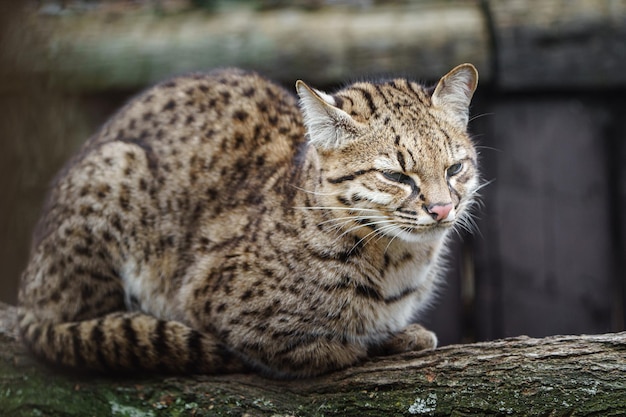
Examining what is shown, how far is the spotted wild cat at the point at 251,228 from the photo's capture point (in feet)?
13.3

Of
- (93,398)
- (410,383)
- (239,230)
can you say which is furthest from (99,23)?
(410,383)

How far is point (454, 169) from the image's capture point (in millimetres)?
4016

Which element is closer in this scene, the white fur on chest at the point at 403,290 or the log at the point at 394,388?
the log at the point at 394,388

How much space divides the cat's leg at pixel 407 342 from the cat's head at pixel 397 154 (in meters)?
0.70

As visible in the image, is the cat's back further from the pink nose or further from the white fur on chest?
the pink nose

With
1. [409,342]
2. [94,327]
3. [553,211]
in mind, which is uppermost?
[553,211]

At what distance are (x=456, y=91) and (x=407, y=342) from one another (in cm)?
136

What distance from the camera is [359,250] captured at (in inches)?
166

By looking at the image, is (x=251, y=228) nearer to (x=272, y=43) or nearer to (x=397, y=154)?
(x=397, y=154)

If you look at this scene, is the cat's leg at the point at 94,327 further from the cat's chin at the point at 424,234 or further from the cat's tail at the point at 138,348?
the cat's chin at the point at 424,234

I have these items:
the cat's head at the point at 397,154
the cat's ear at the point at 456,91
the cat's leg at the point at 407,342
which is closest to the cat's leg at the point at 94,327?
the cat's leg at the point at 407,342

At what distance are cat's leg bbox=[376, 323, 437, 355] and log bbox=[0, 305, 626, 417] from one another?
0.73 feet

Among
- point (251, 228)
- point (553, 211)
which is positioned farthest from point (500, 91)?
point (251, 228)

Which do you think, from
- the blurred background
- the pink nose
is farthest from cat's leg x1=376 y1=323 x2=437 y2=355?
the blurred background
